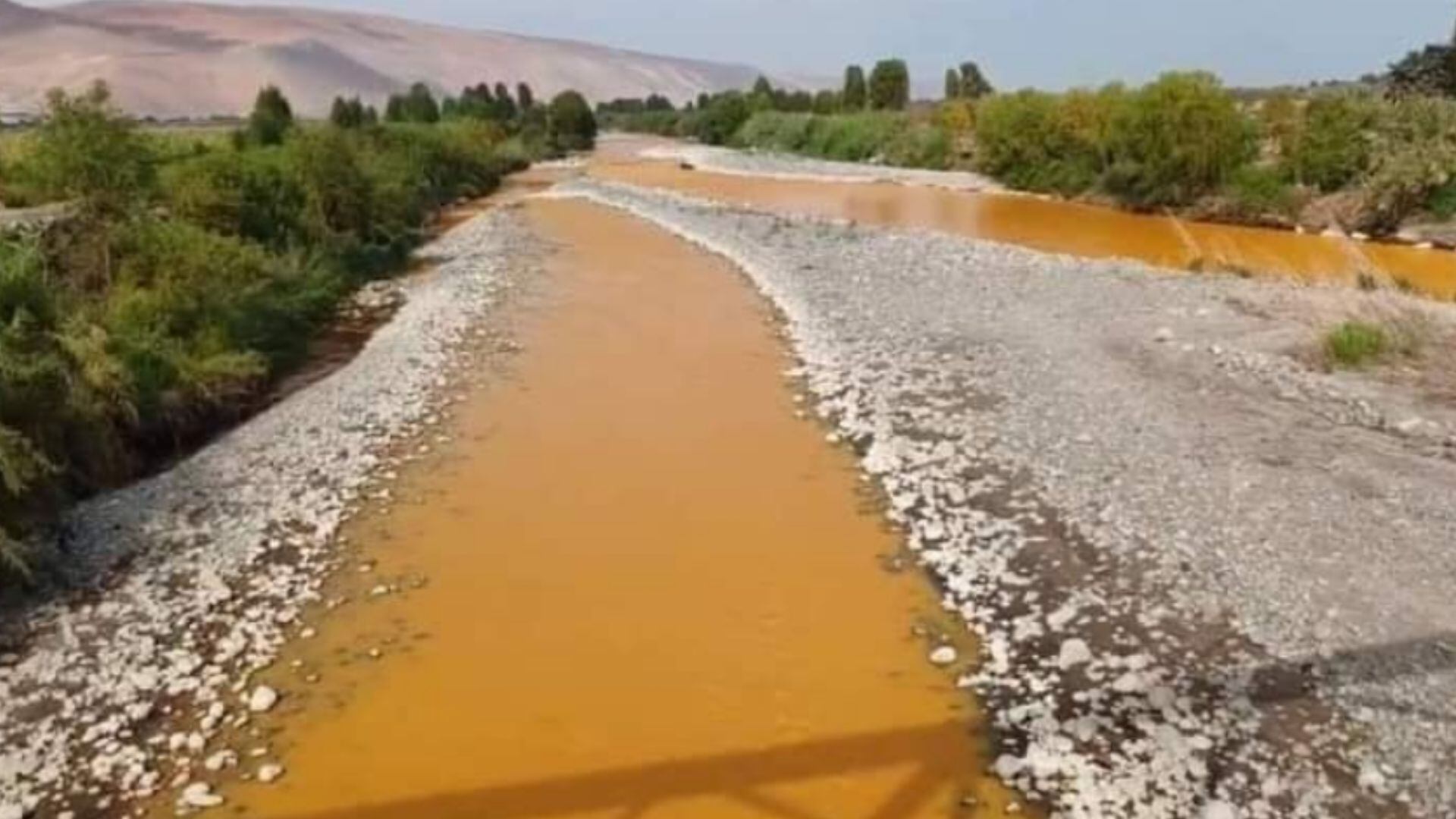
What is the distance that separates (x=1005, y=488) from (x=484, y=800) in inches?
221

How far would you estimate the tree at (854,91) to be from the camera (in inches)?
3846

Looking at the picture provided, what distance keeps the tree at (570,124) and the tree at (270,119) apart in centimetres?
4440

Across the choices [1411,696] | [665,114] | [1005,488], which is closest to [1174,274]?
[1005,488]

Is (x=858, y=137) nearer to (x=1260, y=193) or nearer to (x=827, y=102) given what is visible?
(x=827, y=102)

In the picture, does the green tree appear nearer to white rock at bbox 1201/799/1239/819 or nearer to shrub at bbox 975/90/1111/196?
white rock at bbox 1201/799/1239/819

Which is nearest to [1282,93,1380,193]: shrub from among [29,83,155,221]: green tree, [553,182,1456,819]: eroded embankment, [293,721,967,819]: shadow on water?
[553,182,1456,819]: eroded embankment

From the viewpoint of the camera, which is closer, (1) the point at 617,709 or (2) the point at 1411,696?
(2) the point at 1411,696

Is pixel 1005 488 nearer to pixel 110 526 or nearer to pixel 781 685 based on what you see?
pixel 781 685

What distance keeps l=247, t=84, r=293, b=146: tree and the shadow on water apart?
31504mm

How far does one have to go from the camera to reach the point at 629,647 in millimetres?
8633

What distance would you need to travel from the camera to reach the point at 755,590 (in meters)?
9.55

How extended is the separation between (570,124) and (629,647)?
317ft

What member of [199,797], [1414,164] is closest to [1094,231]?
[1414,164]

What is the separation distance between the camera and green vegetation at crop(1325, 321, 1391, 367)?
14594 mm
